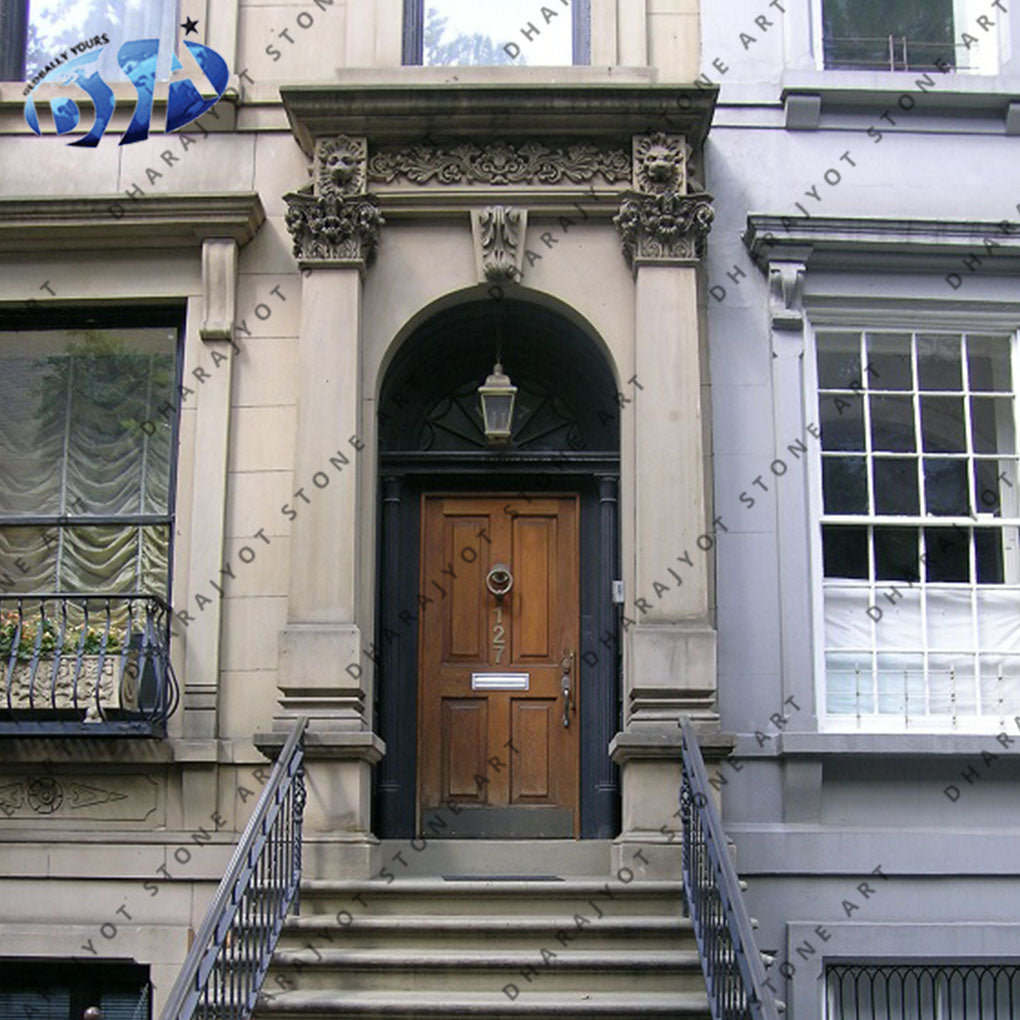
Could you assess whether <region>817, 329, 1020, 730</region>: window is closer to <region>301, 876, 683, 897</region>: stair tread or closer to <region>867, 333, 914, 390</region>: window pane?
<region>867, 333, 914, 390</region>: window pane

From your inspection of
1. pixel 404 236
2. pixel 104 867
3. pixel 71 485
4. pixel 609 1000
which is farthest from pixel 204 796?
pixel 404 236

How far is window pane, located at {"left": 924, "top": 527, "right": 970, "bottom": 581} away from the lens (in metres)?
10.4

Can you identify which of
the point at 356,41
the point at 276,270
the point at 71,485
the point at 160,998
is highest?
the point at 356,41

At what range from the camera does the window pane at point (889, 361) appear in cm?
1062

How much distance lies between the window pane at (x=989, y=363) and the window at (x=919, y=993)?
3.59 m

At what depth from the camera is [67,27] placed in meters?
11.3

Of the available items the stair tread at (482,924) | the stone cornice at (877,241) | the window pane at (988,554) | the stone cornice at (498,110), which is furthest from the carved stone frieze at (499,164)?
the stair tread at (482,924)

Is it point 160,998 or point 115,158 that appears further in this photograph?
point 115,158

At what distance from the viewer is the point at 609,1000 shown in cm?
809

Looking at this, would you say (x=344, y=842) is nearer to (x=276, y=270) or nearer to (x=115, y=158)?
(x=276, y=270)

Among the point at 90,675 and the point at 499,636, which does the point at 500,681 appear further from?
the point at 90,675

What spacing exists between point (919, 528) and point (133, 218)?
207 inches

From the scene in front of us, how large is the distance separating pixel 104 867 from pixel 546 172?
195 inches

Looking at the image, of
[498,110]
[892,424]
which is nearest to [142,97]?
[498,110]
